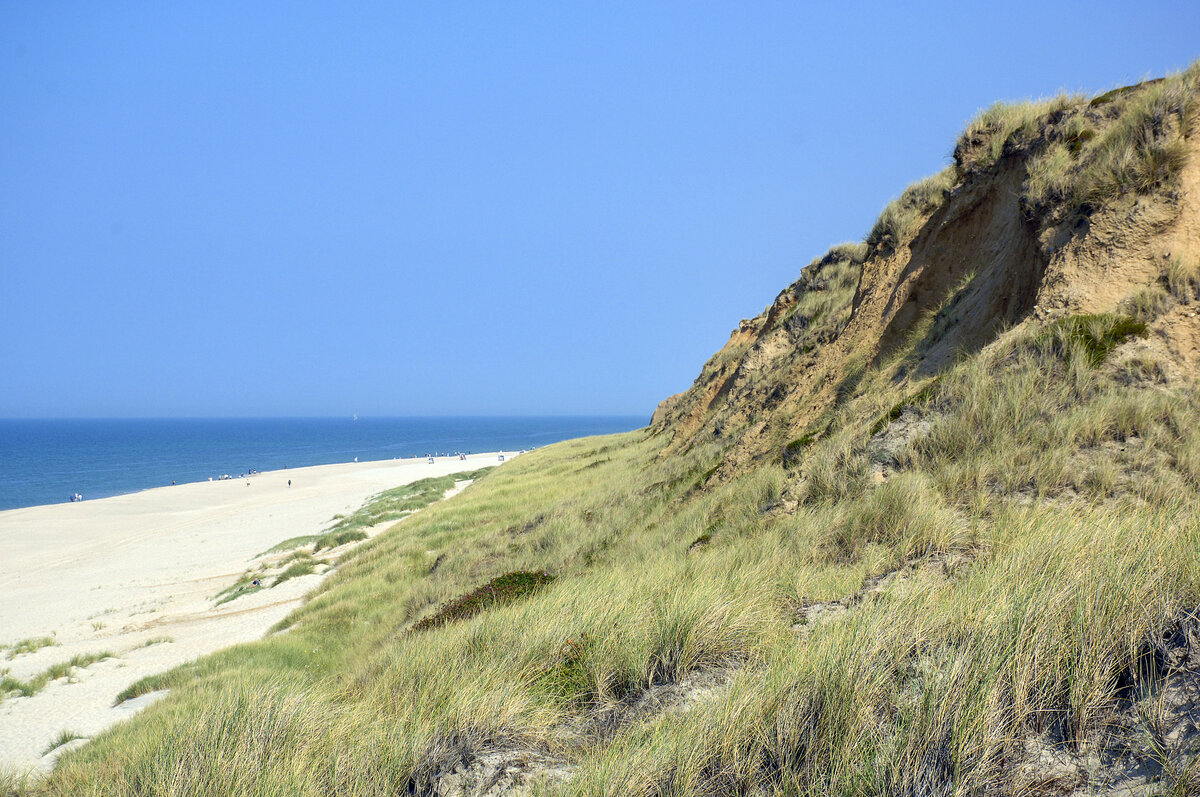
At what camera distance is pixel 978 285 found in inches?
415

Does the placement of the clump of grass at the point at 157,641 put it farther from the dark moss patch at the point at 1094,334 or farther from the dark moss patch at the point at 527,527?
the dark moss patch at the point at 1094,334

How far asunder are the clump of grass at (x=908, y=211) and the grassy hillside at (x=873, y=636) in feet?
9.50

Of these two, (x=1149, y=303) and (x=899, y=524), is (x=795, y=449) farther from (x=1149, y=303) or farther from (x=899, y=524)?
(x=1149, y=303)

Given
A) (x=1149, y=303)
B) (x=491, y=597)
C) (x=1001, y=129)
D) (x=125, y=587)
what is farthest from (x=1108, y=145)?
(x=125, y=587)

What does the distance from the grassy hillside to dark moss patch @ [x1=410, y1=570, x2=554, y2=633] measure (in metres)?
0.10

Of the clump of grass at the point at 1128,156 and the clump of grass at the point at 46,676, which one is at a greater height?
the clump of grass at the point at 1128,156

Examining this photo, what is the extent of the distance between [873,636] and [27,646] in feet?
70.5

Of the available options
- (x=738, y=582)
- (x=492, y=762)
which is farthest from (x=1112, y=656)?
(x=492, y=762)

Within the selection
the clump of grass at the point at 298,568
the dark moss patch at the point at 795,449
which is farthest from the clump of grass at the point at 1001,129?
the clump of grass at the point at 298,568

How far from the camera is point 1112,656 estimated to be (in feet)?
9.50

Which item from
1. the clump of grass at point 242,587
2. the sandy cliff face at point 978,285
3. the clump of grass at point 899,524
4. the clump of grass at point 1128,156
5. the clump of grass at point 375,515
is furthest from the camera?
the clump of grass at point 375,515

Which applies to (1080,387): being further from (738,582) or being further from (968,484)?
(738,582)

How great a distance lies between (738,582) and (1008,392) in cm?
437

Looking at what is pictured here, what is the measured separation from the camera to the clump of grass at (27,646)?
16.0m
